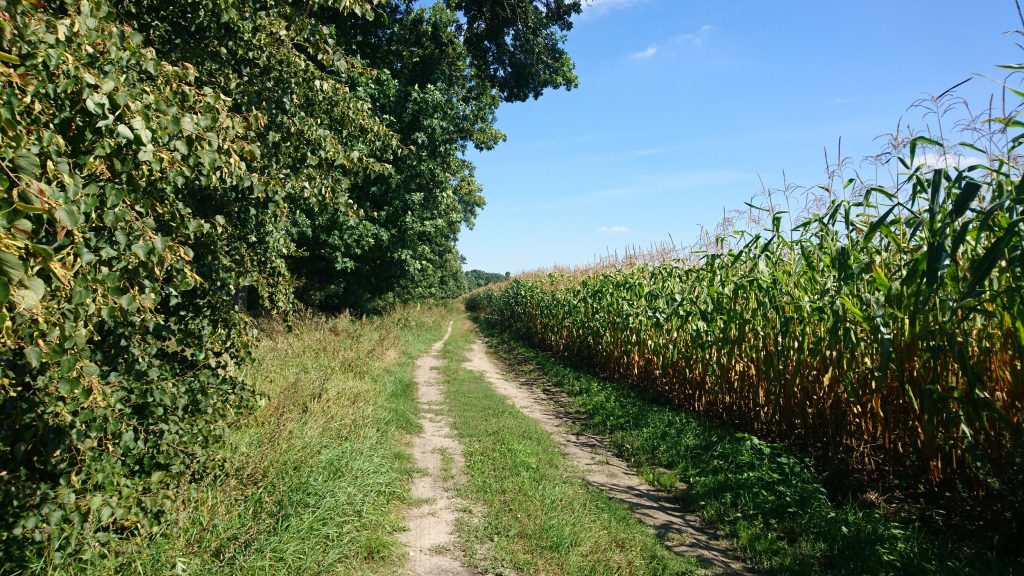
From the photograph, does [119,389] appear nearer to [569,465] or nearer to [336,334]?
[569,465]

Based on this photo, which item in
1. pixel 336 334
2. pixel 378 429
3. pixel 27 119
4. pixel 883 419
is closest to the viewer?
pixel 27 119

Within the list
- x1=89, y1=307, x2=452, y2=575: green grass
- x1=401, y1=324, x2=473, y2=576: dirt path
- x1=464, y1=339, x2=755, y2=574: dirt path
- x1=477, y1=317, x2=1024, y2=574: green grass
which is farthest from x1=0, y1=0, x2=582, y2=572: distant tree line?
x1=477, y1=317, x2=1024, y2=574: green grass

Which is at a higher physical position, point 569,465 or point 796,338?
point 796,338

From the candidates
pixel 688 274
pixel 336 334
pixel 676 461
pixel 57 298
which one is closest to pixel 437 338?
pixel 336 334

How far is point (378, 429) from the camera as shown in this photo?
7.08 m

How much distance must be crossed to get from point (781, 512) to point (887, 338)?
6.23 ft

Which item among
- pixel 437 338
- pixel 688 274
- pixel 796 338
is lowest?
pixel 437 338

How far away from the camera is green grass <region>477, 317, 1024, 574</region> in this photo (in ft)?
13.8

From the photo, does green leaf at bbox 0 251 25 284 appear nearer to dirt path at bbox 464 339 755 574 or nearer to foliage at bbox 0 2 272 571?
foliage at bbox 0 2 272 571

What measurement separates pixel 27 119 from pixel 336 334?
11343mm

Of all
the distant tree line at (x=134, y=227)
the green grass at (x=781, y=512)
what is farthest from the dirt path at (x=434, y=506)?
the green grass at (x=781, y=512)

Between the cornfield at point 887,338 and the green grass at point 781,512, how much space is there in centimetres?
49

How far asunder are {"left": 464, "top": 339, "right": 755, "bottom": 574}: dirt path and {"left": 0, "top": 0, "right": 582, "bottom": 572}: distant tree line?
3.90m

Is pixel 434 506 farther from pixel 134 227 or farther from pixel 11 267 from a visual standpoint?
pixel 11 267
